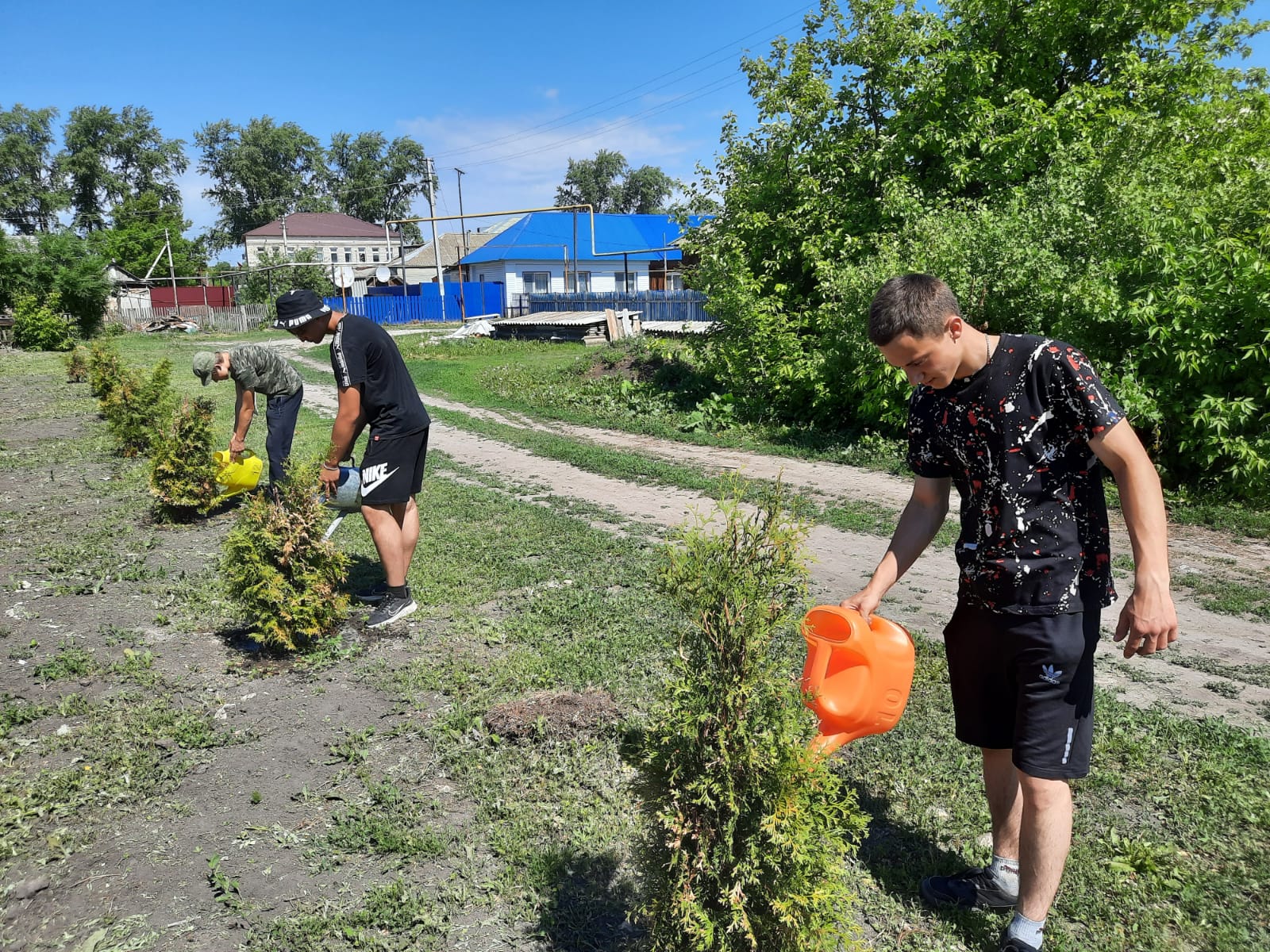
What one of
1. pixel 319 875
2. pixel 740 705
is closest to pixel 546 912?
pixel 319 875

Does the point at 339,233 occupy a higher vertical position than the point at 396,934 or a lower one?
higher

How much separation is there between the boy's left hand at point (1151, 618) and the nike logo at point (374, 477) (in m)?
3.70

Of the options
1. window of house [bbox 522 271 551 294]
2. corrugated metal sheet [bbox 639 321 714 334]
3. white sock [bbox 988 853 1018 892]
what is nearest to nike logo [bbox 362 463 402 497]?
white sock [bbox 988 853 1018 892]

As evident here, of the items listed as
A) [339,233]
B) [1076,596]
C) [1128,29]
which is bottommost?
[1076,596]

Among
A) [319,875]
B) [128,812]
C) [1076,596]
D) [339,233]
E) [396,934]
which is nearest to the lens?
[1076,596]

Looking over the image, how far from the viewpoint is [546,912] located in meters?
2.65

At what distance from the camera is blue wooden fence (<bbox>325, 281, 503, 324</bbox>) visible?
43.3 metres

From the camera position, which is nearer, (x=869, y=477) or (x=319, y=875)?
(x=319, y=875)

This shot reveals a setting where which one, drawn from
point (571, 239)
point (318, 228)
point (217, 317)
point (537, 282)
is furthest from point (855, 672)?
point (318, 228)

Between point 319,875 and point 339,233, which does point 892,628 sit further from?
point 339,233

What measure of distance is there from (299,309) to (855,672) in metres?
3.76

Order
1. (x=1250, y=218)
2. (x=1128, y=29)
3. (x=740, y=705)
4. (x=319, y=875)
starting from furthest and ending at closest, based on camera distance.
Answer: (x=1128, y=29)
(x=1250, y=218)
(x=319, y=875)
(x=740, y=705)

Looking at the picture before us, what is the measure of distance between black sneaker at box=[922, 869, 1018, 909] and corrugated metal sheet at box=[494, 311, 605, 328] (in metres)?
25.4

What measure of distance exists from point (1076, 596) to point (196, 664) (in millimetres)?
4233
